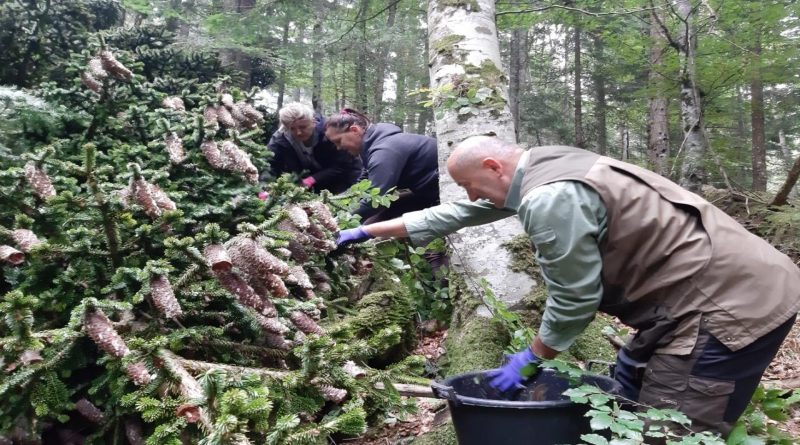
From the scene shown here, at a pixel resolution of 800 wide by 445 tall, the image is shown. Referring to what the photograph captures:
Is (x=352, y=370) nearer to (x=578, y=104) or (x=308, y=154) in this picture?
(x=308, y=154)

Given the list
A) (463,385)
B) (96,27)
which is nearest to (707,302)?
(463,385)

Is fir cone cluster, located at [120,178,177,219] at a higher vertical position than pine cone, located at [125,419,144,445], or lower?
higher

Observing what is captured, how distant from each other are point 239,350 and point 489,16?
3460 millimetres

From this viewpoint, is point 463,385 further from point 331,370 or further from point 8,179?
point 8,179

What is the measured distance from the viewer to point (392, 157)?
15.5 ft

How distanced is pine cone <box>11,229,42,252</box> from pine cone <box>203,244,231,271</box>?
878 millimetres

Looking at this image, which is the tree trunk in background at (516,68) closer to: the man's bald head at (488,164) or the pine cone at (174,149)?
the pine cone at (174,149)

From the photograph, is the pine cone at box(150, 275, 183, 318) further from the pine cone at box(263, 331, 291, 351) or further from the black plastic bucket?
the black plastic bucket

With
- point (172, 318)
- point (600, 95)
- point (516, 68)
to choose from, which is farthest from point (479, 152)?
point (600, 95)

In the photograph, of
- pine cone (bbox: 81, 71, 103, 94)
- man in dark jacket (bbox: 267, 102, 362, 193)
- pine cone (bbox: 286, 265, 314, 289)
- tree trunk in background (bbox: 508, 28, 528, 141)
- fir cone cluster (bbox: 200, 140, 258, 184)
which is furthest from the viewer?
tree trunk in background (bbox: 508, 28, 528, 141)

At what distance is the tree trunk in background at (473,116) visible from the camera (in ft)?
12.5

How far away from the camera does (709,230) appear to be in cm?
202

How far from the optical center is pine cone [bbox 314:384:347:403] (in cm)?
212

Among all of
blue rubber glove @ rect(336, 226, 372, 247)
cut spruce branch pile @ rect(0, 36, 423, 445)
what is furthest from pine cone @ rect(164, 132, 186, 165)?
blue rubber glove @ rect(336, 226, 372, 247)
